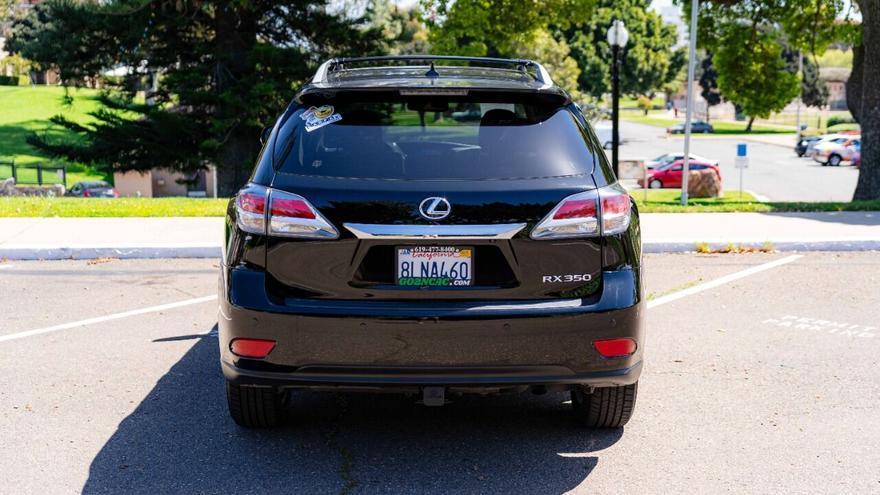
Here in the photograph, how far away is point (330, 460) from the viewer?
4.43m

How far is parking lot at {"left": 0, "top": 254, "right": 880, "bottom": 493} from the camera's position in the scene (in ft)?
13.8

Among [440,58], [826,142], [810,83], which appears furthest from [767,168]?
[810,83]

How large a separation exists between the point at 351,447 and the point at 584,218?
5.21 ft

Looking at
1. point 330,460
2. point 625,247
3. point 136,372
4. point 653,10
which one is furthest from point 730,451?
point 653,10

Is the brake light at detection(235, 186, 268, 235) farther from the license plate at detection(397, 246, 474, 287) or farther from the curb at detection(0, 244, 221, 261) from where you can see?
the curb at detection(0, 244, 221, 261)

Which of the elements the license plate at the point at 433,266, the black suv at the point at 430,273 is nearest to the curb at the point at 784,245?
the black suv at the point at 430,273

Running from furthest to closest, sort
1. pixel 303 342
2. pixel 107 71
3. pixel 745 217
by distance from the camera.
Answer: pixel 107 71 < pixel 745 217 < pixel 303 342

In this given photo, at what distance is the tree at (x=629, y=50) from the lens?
249 ft

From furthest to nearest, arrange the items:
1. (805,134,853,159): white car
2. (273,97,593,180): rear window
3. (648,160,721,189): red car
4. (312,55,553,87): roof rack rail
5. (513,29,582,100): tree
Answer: (513,29,582,100): tree, (805,134,853,159): white car, (648,160,721,189): red car, (312,55,553,87): roof rack rail, (273,97,593,180): rear window

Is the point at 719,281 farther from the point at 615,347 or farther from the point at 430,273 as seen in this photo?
the point at 430,273

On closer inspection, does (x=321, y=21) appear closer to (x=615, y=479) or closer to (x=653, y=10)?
(x=615, y=479)

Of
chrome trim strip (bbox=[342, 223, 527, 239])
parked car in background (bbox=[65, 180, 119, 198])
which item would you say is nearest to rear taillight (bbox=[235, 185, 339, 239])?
chrome trim strip (bbox=[342, 223, 527, 239])

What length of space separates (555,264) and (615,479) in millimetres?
993

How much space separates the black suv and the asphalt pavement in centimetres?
2986
